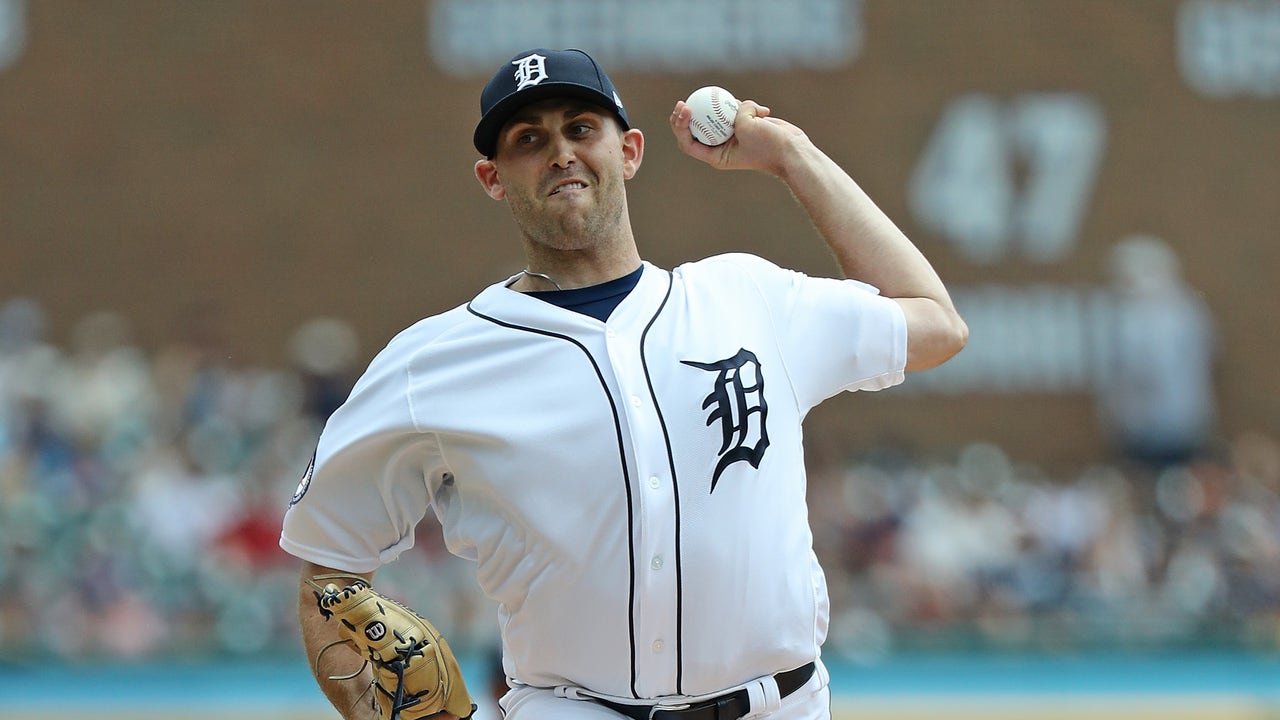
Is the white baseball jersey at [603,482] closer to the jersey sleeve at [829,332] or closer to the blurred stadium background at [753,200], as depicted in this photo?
the jersey sleeve at [829,332]

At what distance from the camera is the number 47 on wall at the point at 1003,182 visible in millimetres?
13102

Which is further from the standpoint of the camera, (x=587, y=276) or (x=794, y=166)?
(x=794, y=166)

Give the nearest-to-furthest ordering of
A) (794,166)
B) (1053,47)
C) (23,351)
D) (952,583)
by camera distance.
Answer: (794,166) → (952,583) → (23,351) → (1053,47)

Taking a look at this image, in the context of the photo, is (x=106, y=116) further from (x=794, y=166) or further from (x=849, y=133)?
(x=794, y=166)

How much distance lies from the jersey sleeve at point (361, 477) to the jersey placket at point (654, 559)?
372 millimetres

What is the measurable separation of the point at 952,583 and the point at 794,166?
24.0 feet

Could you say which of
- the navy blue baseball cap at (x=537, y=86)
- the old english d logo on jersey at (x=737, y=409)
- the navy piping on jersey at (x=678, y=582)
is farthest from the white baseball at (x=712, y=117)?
the navy piping on jersey at (x=678, y=582)

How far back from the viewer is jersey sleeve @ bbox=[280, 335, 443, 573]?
116 inches

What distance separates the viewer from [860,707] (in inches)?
337

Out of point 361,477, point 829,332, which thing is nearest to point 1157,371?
point 829,332

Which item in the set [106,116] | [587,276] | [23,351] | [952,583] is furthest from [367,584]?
[106,116]

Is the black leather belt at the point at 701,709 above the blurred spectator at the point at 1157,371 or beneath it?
beneath

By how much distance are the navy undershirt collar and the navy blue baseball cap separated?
30 cm

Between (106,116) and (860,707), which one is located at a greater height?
(106,116)
